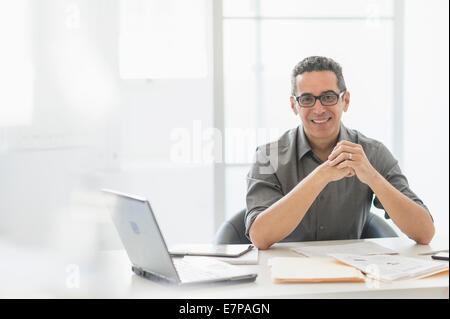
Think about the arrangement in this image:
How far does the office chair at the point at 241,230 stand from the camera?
96.4 inches

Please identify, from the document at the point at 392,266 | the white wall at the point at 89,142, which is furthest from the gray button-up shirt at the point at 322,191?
the white wall at the point at 89,142

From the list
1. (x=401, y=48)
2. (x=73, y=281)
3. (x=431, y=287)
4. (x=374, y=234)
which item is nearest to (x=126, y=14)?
(x=401, y=48)

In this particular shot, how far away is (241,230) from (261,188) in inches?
9.0

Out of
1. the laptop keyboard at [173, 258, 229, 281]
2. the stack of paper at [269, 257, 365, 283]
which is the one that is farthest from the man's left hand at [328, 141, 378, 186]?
the laptop keyboard at [173, 258, 229, 281]

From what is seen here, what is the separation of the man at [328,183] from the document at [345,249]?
5.9 inches

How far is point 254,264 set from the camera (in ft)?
6.19

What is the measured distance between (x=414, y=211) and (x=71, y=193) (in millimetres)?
2605

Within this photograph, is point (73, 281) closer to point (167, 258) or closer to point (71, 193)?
point (167, 258)

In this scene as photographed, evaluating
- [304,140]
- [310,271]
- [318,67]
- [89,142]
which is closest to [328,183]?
[304,140]

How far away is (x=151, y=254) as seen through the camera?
161 centimetres

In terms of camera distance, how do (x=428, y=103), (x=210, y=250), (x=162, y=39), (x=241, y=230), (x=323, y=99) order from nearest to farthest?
(x=210, y=250)
(x=323, y=99)
(x=241, y=230)
(x=162, y=39)
(x=428, y=103)

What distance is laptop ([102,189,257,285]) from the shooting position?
1.52 metres

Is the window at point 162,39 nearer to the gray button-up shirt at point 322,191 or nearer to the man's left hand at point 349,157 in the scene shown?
the gray button-up shirt at point 322,191

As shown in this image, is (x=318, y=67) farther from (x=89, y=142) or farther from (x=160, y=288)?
(x=89, y=142)
